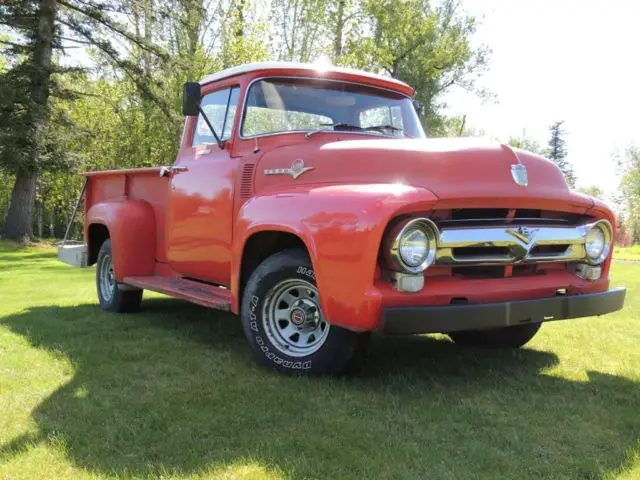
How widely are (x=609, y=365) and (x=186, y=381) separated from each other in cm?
305

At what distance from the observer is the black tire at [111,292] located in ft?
20.9

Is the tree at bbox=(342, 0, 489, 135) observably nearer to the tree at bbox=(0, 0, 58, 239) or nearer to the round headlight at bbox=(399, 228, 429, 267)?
the tree at bbox=(0, 0, 58, 239)

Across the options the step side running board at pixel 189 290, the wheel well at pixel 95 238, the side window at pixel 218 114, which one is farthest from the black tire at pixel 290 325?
the wheel well at pixel 95 238

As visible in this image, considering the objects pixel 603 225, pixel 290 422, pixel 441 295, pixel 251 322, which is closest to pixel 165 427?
pixel 290 422

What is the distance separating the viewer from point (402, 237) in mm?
3275

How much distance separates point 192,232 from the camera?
512cm

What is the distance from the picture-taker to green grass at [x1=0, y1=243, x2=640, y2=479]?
2654 mm

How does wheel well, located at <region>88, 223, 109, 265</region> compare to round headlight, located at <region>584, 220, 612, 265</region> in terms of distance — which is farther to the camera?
wheel well, located at <region>88, 223, 109, 265</region>

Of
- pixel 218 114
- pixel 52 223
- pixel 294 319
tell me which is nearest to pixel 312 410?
pixel 294 319

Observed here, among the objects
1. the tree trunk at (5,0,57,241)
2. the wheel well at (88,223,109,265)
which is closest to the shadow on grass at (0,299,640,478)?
the wheel well at (88,223,109,265)

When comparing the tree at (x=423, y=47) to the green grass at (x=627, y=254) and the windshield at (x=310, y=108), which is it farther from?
the windshield at (x=310, y=108)

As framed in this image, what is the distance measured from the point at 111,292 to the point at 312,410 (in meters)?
4.04

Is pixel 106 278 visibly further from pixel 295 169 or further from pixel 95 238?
pixel 295 169

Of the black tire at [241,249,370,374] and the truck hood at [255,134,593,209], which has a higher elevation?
the truck hood at [255,134,593,209]
